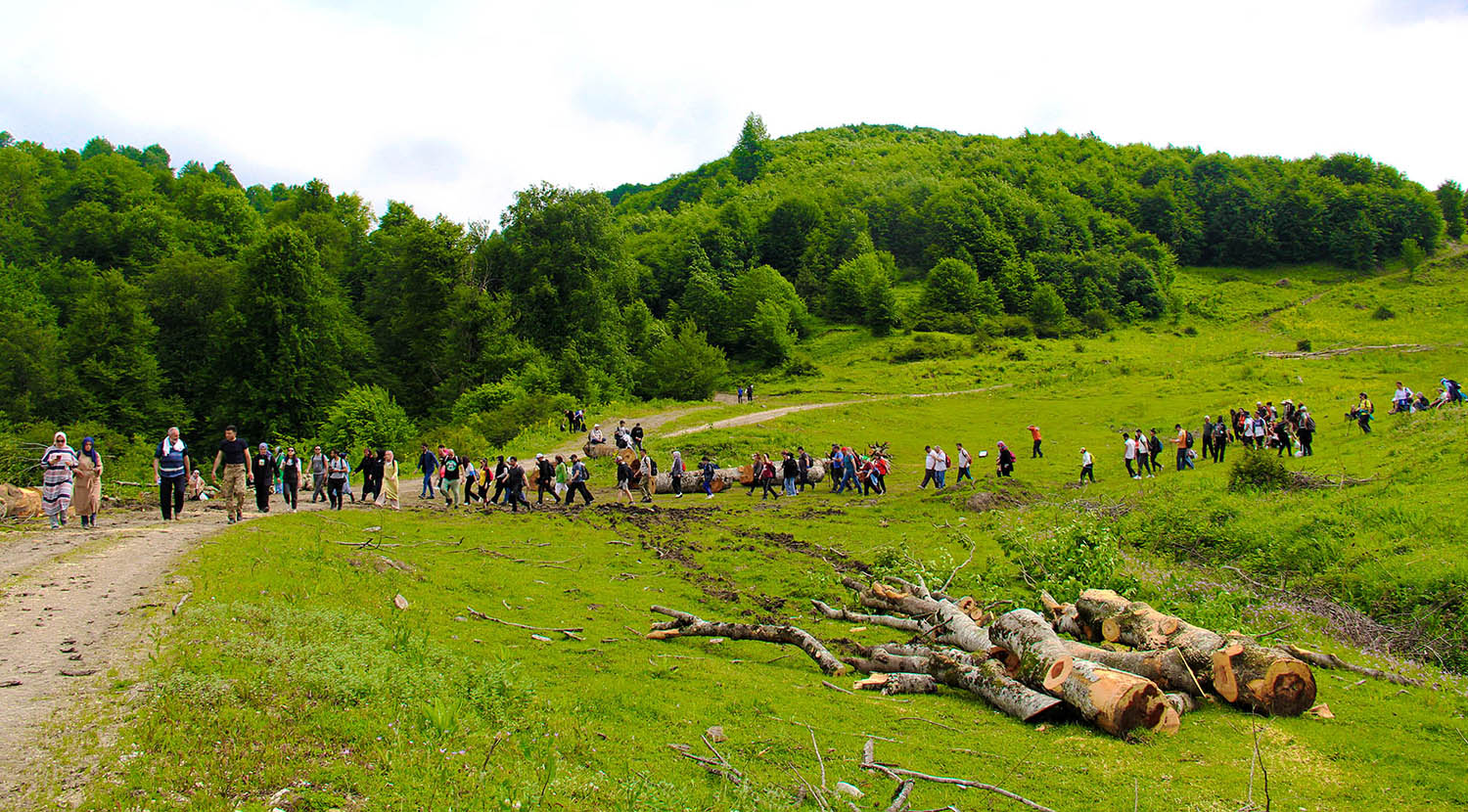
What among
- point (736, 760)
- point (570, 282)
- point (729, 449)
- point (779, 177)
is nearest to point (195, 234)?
point (570, 282)

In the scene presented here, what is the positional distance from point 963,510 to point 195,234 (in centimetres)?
8296

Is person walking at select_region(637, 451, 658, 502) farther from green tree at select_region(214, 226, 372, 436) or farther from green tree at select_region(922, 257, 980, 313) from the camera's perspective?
green tree at select_region(922, 257, 980, 313)

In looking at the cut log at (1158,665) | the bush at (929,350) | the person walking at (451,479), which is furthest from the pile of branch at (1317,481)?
the bush at (929,350)

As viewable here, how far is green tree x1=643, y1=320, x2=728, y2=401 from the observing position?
59.5m

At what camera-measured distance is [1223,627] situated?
34.3ft

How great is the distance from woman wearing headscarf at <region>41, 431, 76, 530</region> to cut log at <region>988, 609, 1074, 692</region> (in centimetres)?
1686

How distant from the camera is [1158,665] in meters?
8.61

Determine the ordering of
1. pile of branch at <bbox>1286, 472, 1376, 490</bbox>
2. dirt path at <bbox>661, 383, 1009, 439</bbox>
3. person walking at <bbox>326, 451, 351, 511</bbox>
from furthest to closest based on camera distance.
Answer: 1. dirt path at <bbox>661, 383, 1009, 439</bbox>
2. person walking at <bbox>326, 451, 351, 511</bbox>
3. pile of branch at <bbox>1286, 472, 1376, 490</bbox>

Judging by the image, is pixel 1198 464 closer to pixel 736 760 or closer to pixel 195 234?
pixel 736 760

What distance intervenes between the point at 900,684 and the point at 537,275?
58.5m

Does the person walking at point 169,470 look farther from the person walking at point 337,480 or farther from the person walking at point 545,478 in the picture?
the person walking at point 545,478

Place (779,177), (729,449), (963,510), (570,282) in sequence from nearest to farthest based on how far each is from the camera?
1. (963,510)
2. (729,449)
3. (570,282)
4. (779,177)

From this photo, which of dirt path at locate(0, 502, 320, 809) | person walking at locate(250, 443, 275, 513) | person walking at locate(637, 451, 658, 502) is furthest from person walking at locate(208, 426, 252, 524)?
person walking at locate(637, 451, 658, 502)

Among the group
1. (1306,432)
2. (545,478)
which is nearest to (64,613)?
(545,478)
